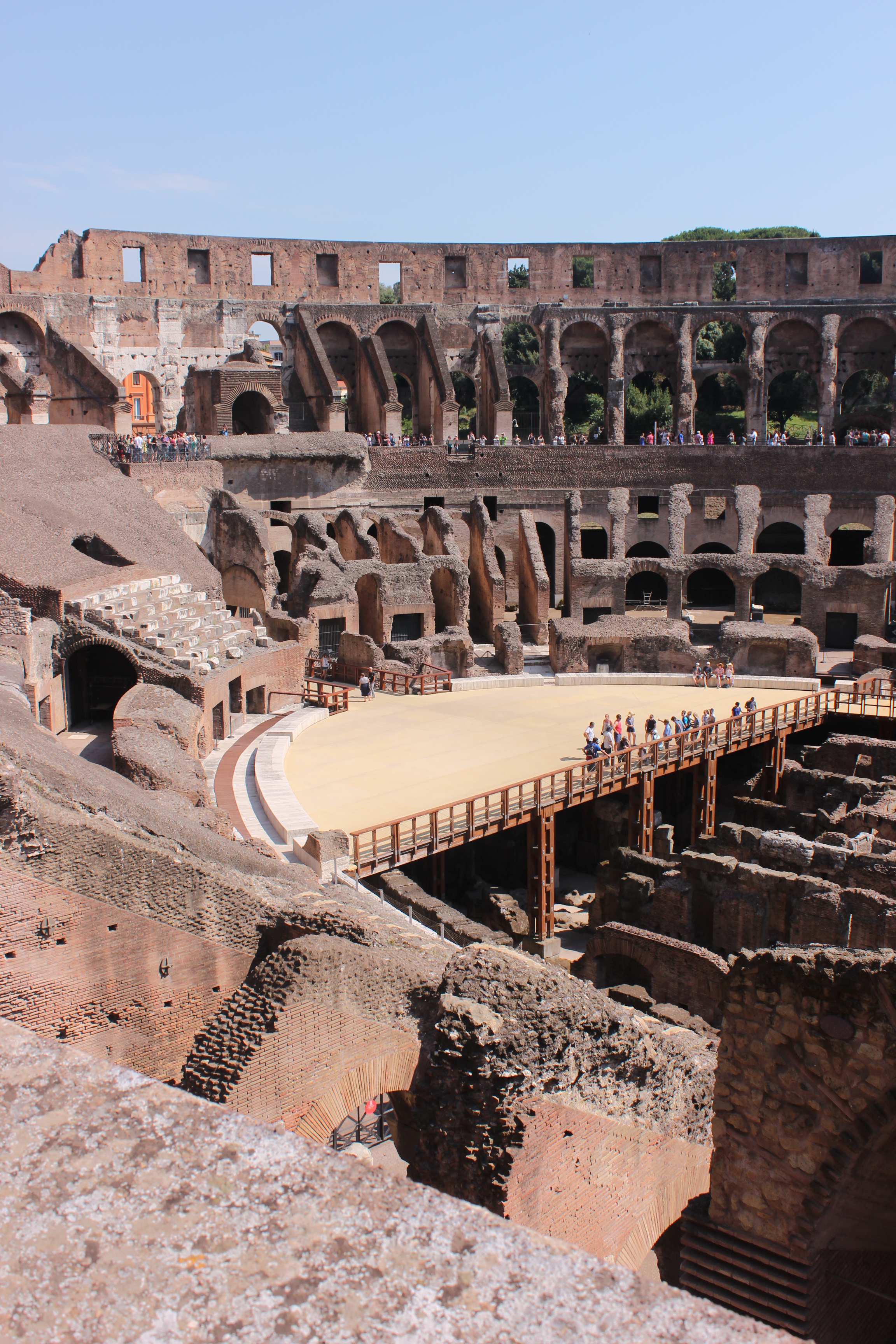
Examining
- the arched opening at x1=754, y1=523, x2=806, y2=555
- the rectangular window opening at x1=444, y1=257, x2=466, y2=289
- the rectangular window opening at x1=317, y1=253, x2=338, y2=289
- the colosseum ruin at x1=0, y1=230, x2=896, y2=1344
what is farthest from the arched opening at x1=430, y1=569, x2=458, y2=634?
the rectangular window opening at x1=444, y1=257, x2=466, y2=289

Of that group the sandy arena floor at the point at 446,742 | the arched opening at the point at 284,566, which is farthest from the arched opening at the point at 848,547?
the arched opening at the point at 284,566

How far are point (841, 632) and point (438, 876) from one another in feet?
56.3

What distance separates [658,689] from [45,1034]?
20.0 metres

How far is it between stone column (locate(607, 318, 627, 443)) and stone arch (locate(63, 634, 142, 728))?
22587 millimetres

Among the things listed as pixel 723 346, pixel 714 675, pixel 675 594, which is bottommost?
pixel 714 675

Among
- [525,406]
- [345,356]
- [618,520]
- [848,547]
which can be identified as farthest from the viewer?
[525,406]

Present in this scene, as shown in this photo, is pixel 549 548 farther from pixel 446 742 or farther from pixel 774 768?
pixel 446 742

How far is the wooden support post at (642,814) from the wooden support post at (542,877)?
2622mm

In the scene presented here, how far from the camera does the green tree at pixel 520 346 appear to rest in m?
49.8

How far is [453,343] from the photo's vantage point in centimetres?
4134

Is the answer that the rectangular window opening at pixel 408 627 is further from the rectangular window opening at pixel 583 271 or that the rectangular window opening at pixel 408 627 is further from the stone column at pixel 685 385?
the rectangular window opening at pixel 583 271

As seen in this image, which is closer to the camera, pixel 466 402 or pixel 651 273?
pixel 651 273

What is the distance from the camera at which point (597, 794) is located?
20.2 meters

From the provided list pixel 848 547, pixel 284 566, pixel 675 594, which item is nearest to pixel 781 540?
pixel 848 547
